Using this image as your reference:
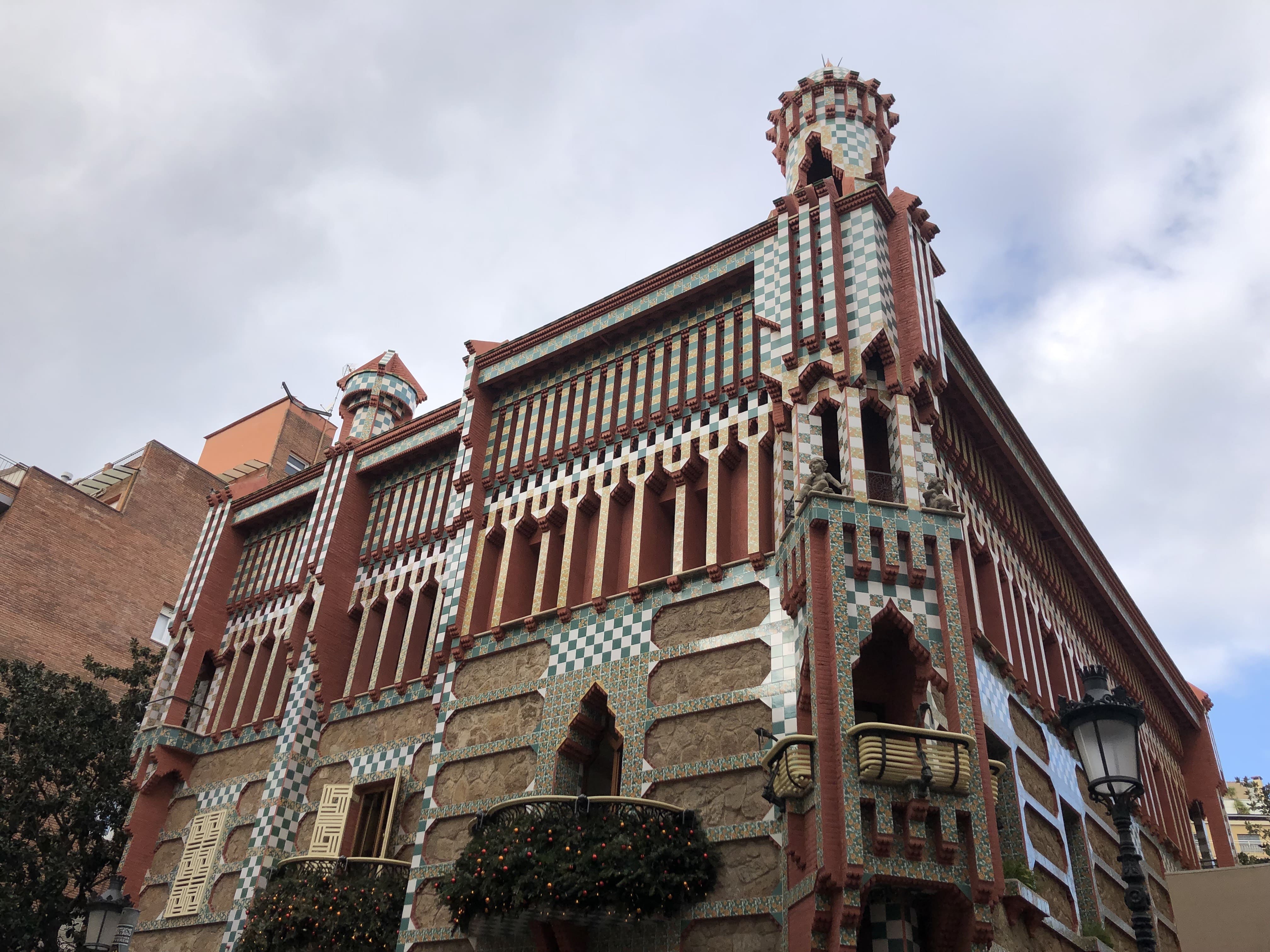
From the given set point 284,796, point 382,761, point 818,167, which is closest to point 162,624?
point 284,796

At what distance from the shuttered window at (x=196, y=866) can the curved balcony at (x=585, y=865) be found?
7.35 meters

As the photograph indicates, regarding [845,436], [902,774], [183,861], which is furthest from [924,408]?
[183,861]

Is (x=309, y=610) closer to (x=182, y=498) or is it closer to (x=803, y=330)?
(x=803, y=330)

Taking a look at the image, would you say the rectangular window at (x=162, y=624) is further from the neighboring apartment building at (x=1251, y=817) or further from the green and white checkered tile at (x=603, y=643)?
the neighboring apartment building at (x=1251, y=817)

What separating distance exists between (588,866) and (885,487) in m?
5.68

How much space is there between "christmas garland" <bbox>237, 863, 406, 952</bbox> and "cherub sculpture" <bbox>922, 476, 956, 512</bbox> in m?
8.92

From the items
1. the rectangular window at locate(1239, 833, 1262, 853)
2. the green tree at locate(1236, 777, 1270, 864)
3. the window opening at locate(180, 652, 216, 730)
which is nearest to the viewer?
the window opening at locate(180, 652, 216, 730)

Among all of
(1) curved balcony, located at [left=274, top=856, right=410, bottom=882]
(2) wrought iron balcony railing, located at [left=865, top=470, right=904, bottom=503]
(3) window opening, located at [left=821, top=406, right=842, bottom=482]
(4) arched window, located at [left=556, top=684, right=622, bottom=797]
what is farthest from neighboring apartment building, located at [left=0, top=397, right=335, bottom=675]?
(2) wrought iron balcony railing, located at [left=865, top=470, right=904, bottom=503]

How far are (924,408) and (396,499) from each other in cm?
1055

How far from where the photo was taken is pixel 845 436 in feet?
46.7

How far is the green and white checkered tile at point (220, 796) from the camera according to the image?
63.5ft

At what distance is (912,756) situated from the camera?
450 inches

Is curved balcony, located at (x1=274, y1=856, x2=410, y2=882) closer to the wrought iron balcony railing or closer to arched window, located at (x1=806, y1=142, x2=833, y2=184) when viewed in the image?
the wrought iron balcony railing

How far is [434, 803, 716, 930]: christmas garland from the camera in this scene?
12.3 meters
